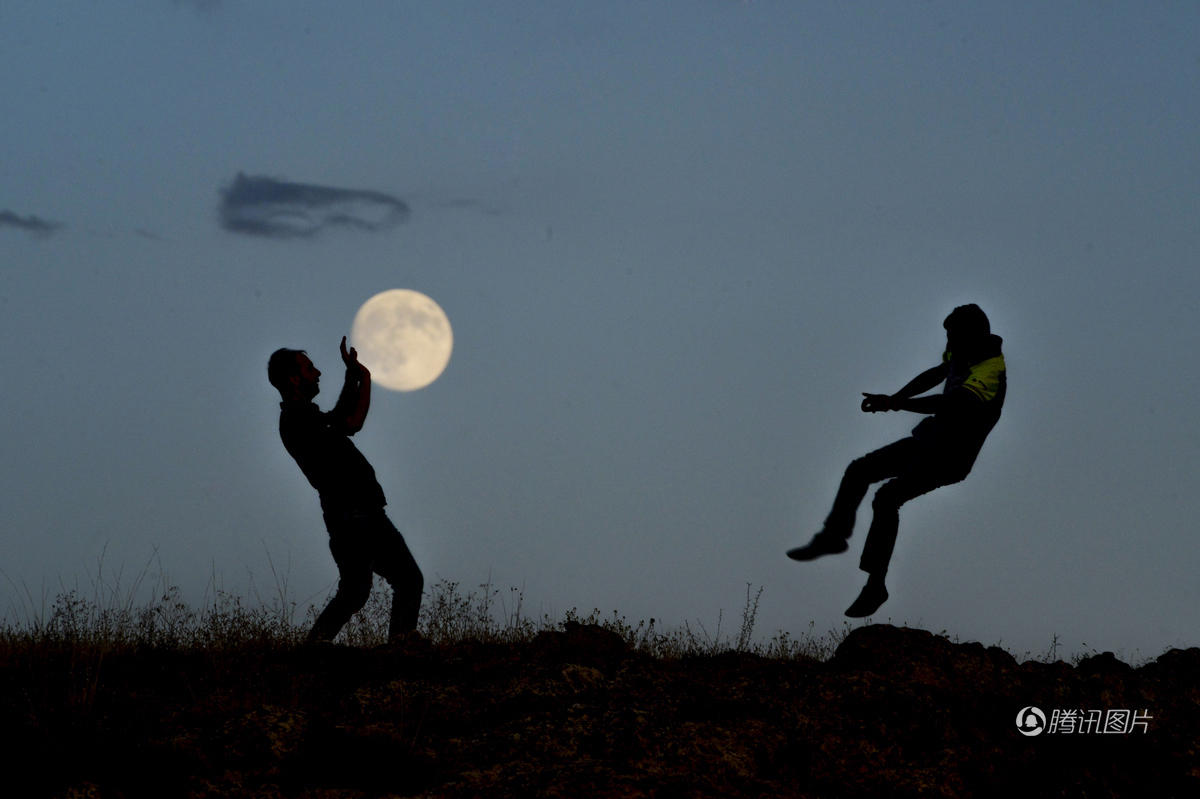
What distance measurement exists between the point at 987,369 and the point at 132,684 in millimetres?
5922

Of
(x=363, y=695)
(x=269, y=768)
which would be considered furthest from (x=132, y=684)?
(x=269, y=768)

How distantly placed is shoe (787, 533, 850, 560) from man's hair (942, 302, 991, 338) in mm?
1700

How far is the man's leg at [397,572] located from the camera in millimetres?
8117

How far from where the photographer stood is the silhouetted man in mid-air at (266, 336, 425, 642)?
803 cm

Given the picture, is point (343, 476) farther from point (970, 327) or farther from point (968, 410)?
point (970, 327)

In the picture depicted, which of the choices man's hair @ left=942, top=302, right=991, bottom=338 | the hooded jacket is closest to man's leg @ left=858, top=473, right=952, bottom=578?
the hooded jacket

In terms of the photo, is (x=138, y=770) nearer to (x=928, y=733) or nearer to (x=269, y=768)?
(x=269, y=768)

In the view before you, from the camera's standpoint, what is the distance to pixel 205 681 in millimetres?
6973

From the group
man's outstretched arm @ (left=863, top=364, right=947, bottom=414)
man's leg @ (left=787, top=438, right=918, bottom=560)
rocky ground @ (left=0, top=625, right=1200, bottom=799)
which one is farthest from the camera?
man's leg @ (left=787, top=438, right=918, bottom=560)

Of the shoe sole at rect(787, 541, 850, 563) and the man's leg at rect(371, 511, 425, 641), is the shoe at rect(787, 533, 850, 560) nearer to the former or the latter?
the shoe sole at rect(787, 541, 850, 563)

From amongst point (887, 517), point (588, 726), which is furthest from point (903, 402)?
point (588, 726)

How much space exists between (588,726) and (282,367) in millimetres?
3701

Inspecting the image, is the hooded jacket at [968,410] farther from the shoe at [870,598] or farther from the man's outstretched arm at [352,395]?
the man's outstretched arm at [352,395]

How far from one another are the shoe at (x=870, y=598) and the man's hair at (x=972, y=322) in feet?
6.14
